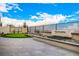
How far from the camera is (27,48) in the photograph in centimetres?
376

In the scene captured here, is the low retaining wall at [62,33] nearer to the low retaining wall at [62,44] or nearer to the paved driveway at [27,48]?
the low retaining wall at [62,44]

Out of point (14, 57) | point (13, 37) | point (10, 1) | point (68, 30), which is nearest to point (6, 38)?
point (13, 37)

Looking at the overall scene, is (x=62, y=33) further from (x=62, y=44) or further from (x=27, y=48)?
(x=27, y=48)

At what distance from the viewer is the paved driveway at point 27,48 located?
3666 millimetres

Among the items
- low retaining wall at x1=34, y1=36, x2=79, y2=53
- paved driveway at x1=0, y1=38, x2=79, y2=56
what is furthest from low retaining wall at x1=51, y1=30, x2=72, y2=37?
paved driveway at x1=0, y1=38, x2=79, y2=56

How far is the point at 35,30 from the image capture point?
4016 millimetres

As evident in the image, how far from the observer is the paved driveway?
12.0ft

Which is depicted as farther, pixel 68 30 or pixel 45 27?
pixel 45 27

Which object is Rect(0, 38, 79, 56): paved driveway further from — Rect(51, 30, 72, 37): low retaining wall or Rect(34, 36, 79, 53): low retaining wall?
Rect(51, 30, 72, 37): low retaining wall

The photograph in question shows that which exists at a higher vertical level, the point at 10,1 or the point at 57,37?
the point at 10,1

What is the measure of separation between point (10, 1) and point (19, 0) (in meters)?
0.18

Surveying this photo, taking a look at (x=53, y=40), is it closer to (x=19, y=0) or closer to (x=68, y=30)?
(x=68, y=30)

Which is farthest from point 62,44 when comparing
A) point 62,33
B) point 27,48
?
point 27,48

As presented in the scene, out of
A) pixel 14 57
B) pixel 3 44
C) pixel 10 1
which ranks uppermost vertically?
pixel 10 1
